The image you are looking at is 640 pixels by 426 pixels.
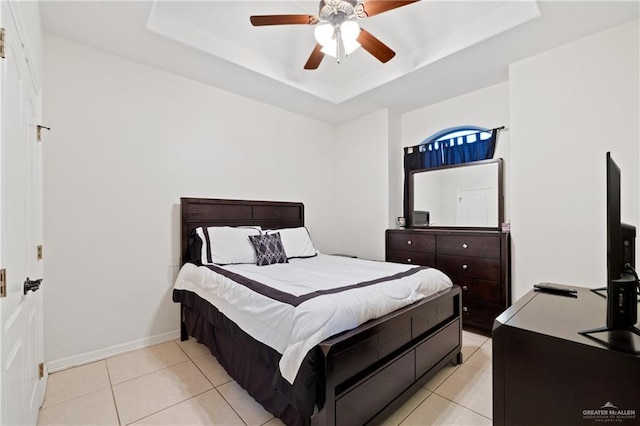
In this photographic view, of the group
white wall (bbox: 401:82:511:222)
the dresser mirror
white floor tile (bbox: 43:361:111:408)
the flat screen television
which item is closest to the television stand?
the flat screen television

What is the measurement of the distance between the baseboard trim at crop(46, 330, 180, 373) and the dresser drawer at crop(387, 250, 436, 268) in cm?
265

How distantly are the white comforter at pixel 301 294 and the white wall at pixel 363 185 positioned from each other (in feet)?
4.72

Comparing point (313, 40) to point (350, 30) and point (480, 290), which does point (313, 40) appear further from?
point (480, 290)

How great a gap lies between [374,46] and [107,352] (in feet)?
11.5

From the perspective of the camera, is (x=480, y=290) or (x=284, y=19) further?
(x=480, y=290)

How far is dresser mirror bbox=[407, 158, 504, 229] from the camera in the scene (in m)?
3.31

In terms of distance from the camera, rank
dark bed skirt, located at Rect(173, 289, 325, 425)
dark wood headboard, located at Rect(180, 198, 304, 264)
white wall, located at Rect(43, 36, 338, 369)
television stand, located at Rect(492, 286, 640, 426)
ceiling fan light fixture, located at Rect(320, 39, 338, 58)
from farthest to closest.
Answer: dark wood headboard, located at Rect(180, 198, 304, 264) < white wall, located at Rect(43, 36, 338, 369) < ceiling fan light fixture, located at Rect(320, 39, 338, 58) < dark bed skirt, located at Rect(173, 289, 325, 425) < television stand, located at Rect(492, 286, 640, 426)

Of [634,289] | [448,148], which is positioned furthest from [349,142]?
[634,289]

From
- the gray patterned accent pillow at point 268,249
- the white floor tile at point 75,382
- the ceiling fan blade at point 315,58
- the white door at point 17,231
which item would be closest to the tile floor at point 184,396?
the white floor tile at point 75,382

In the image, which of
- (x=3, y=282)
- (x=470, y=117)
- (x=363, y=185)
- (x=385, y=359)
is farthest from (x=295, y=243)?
(x=470, y=117)

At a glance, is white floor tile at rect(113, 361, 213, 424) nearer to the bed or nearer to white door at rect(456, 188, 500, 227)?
the bed

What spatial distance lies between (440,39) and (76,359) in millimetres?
4362

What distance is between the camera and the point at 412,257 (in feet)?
11.7

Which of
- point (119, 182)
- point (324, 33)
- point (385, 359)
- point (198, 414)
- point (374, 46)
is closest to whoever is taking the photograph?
point (385, 359)
